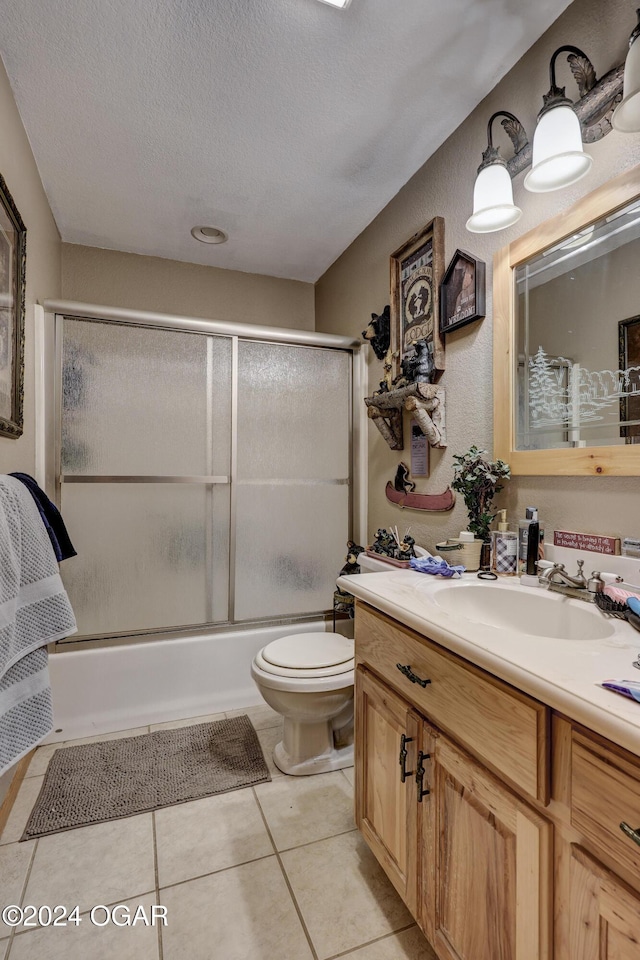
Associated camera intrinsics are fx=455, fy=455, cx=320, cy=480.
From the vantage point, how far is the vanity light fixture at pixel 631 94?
915 millimetres

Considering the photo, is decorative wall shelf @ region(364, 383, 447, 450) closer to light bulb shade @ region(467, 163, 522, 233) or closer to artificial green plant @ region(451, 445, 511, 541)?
artificial green plant @ region(451, 445, 511, 541)

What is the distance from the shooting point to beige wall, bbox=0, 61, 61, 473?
151cm

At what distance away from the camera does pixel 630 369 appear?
3.61ft

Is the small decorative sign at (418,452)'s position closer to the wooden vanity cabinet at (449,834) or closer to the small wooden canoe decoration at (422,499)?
the small wooden canoe decoration at (422,499)

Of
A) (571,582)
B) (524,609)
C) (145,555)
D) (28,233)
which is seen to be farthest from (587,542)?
(28,233)

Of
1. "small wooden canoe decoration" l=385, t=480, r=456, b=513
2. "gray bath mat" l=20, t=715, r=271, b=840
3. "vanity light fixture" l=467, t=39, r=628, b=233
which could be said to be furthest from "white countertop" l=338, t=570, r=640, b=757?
"gray bath mat" l=20, t=715, r=271, b=840

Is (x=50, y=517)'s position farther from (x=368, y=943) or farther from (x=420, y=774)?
(x=368, y=943)

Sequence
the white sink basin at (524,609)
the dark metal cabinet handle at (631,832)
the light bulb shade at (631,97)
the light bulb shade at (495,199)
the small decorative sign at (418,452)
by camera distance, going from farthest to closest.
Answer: the small decorative sign at (418,452), the light bulb shade at (495,199), the white sink basin at (524,609), the light bulb shade at (631,97), the dark metal cabinet handle at (631,832)

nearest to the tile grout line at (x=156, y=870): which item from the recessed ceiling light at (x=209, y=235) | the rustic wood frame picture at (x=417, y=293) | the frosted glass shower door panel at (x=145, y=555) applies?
the frosted glass shower door panel at (x=145, y=555)

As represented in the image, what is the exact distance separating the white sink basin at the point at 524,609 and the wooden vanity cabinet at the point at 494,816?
0.67 feet

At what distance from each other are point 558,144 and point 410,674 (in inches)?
51.2

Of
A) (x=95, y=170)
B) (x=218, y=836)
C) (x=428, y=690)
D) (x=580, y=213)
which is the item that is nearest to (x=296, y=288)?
(x=95, y=170)

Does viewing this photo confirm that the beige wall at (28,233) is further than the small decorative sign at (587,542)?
Yes

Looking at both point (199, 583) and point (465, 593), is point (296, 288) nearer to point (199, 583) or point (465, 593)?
point (199, 583)
